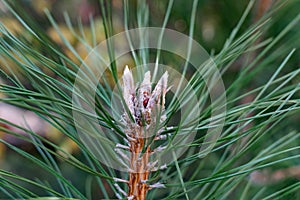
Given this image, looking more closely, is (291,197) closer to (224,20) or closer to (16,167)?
(224,20)

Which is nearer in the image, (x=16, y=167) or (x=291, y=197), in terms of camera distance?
(x=291, y=197)

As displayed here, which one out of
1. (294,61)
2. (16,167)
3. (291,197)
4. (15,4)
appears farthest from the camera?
(16,167)

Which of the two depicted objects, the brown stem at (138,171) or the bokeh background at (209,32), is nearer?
the brown stem at (138,171)

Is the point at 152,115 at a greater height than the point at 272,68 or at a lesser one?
lesser

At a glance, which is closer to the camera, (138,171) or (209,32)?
(138,171)

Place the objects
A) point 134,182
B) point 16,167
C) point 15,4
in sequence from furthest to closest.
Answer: point 16,167 → point 134,182 → point 15,4

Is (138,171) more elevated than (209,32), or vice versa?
(209,32)

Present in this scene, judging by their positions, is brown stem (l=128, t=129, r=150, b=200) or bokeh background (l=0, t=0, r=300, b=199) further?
bokeh background (l=0, t=0, r=300, b=199)

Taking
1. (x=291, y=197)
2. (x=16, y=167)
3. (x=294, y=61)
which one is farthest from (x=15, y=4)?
(x=16, y=167)

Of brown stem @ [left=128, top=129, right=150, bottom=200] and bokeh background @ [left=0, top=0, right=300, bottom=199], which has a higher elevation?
bokeh background @ [left=0, top=0, right=300, bottom=199]

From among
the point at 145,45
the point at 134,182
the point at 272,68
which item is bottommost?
the point at 134,182

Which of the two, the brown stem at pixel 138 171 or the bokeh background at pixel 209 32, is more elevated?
the bokeh background at pixel 209 32
